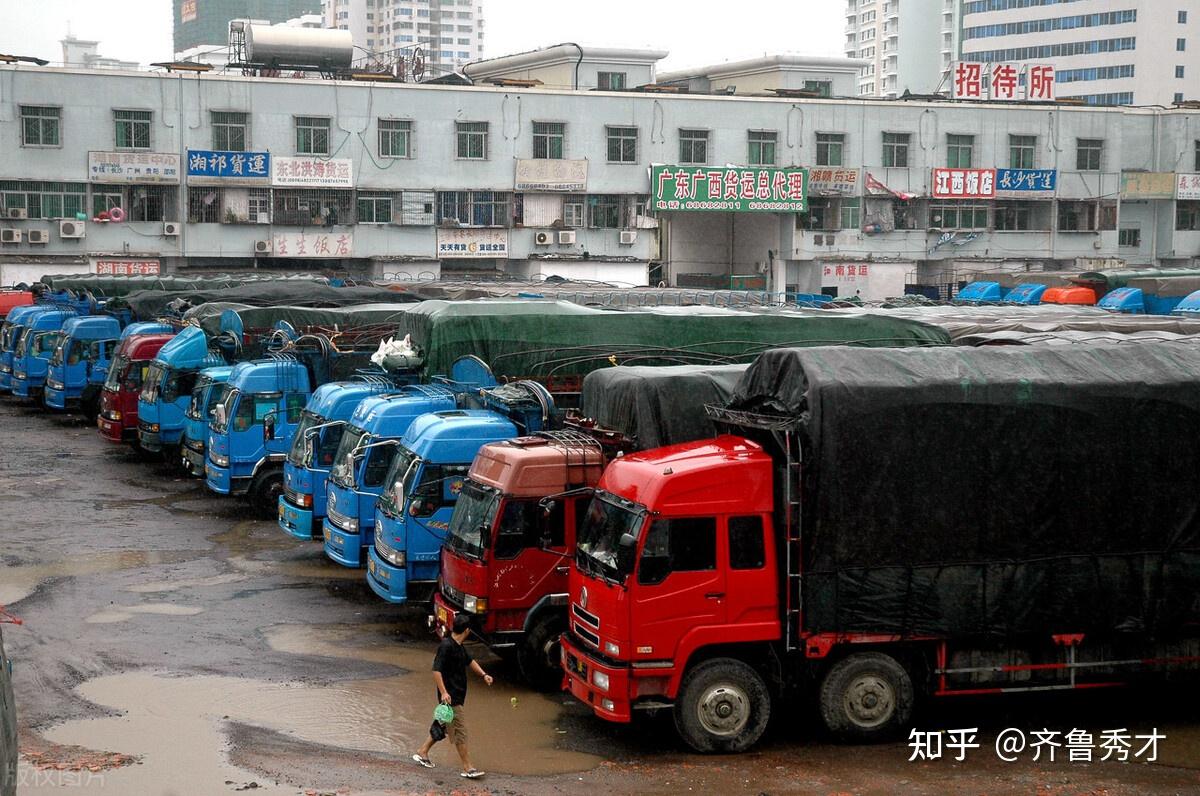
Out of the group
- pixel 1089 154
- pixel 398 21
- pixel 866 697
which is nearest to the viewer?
pixel 866 697

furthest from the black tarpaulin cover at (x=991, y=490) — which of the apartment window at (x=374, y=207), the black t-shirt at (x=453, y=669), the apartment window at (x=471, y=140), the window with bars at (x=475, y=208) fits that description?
the apartment window at (x=471, y=140)

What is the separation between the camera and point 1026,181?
5669 centimetres

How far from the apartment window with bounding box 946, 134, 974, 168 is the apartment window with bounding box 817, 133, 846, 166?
4745mm

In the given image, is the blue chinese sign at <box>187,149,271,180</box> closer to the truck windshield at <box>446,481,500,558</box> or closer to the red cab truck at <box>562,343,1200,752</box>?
the truck windshield at <box>446,481,500,558</box>

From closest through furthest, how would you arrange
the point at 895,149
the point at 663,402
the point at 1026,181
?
1. the point at 663,402
2. the point at 895,149
3. the point at 1026,181

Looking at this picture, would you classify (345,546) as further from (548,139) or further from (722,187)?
(722,187)

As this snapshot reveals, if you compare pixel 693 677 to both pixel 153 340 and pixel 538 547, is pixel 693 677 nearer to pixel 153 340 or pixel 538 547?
pixel 538 547

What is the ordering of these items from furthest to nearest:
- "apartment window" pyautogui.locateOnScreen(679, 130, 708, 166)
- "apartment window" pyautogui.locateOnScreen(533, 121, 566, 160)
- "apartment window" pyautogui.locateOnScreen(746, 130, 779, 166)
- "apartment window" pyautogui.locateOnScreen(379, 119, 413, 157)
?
"apartment window" pyautogui.locateOnScreen(746, 130, 779, 166) < "apartment window" pyautogui.locateOnScreen(679, 130, 708, 166) < "apartment window" pyautogui.locateOnScreen(533, 121, 566, 160) < "apartment window" pyautogui.locateOnScreen(379, 119, 413, 157)

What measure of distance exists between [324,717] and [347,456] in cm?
519

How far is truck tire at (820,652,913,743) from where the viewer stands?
10.4 m

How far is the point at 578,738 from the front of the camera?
10812 mm

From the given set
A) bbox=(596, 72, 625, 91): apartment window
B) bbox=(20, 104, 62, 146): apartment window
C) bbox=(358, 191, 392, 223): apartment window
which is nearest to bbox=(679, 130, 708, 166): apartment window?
bbox=(596, 72, 625, 91): apartment window

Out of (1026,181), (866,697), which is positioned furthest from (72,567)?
(1026,181)

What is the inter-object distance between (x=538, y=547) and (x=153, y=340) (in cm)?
1601
